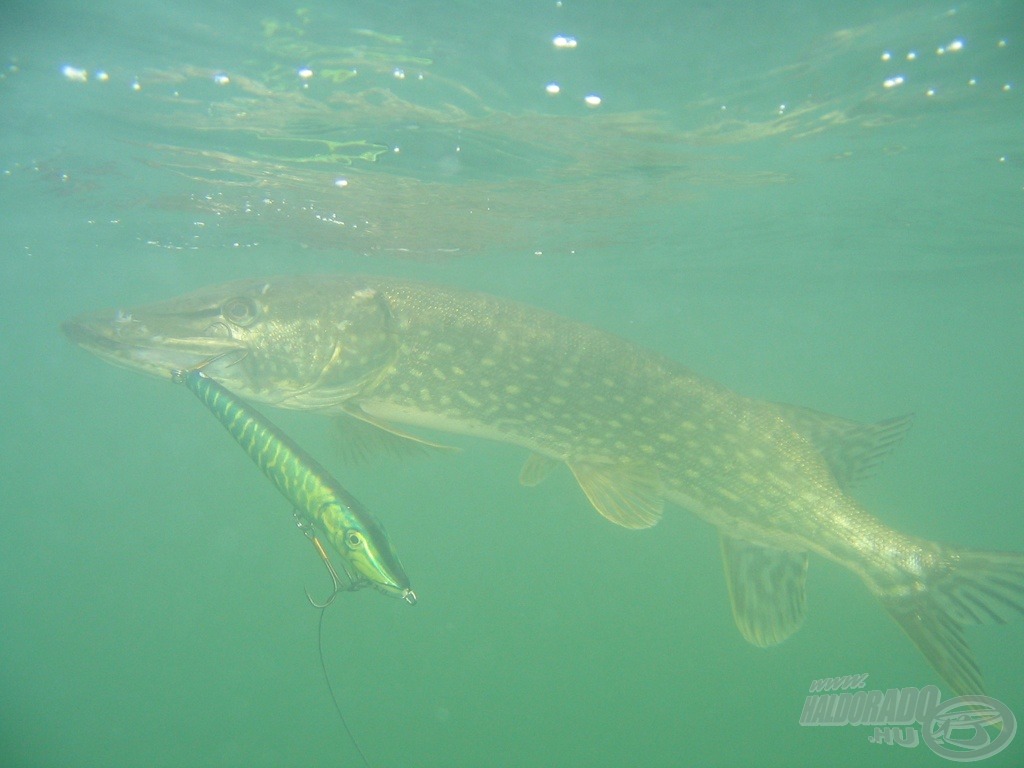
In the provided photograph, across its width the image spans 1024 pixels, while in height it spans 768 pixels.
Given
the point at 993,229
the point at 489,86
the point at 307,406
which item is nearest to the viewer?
the point at 307,406

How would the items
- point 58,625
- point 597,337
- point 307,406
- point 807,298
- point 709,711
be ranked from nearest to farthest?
point 307,406, point 597,337, point 709,711, point 58,625, point 807,298

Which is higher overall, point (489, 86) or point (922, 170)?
point (489, 86)

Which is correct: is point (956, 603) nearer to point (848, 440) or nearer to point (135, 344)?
point (848, 440)

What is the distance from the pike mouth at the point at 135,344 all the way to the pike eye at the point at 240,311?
285mm

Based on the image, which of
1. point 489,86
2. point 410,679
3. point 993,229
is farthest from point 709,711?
point 993,229

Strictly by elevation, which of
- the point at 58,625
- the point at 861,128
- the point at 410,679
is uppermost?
the point at 861,128

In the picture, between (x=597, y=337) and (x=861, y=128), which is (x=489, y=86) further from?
(x=861, y=128)

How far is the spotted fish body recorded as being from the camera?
2344mm

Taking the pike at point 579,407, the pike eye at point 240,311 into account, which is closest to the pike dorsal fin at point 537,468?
the pike at point 579,407

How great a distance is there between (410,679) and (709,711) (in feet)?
22.3

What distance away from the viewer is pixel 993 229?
14648 mm

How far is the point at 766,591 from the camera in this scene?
4.63 meters

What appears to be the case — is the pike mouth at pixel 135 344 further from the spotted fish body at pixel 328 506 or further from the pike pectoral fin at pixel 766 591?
the pike pectoral fin at pixel 766 591

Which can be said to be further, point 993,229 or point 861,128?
point 993,229
